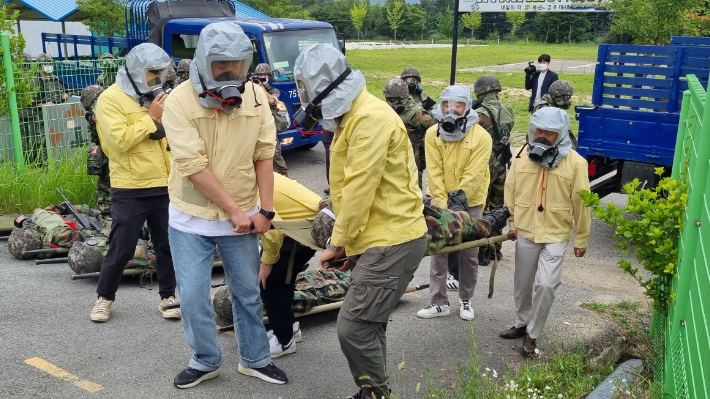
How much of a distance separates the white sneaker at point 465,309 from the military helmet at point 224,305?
1777mm

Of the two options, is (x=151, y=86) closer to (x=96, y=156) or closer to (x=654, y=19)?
(x=96, y=156)

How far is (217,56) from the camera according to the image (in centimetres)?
364

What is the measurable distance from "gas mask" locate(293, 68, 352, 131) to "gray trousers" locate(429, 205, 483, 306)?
2093mm

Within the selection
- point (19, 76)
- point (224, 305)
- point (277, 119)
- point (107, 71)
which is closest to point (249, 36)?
point (107, 71)

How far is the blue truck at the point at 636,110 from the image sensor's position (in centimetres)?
753

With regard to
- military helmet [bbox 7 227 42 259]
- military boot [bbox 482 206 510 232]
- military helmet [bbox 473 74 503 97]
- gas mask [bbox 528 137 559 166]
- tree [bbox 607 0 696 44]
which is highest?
tree [bbox 607 0 696 44]

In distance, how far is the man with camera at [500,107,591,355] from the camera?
15.4 feet

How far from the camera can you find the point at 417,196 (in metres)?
3.62

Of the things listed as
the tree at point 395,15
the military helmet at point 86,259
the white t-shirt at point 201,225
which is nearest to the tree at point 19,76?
the military helmet at point 86,259

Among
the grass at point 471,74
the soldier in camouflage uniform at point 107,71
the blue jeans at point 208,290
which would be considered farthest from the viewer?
the grass at point 471,74

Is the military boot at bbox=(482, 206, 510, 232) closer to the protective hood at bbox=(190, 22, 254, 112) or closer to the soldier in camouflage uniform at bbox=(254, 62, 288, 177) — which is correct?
the protective hood at bbox=(190, 22, 254, 112)

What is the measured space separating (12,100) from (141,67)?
13.9 ft

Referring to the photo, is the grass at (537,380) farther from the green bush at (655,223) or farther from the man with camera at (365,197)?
the green bush at (655,223)

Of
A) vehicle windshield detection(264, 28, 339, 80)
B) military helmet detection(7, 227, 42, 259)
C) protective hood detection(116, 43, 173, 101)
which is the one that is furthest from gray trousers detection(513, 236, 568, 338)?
vehicle windshield detection(264, 28, 339, 80)
